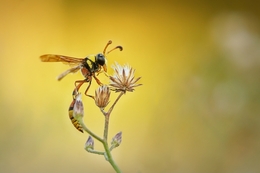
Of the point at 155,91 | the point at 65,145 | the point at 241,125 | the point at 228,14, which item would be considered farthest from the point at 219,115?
the point at 65,145

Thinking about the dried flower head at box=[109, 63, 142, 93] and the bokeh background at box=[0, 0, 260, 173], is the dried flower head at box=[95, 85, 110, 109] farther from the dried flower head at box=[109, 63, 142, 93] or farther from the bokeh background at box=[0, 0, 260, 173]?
the bokeh background at box=[0, 0, 260, 173]

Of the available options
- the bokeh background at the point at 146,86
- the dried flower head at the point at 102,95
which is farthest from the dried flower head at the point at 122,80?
the bokeh background at the point at 146,86

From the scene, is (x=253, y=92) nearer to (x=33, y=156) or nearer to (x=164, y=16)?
(x=164, y=16)

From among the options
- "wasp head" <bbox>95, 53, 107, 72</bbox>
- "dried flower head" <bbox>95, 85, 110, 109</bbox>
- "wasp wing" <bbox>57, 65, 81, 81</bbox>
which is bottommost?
Result: "dried flower head" <bbox>95, 85, 110, 109</bbox>

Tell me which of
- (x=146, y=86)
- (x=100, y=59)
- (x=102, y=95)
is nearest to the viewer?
(x=102, y=95)

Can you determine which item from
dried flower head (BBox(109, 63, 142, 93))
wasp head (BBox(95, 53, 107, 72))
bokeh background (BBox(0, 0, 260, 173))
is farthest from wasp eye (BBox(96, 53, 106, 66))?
bokeh background (BBox(0, 0, 260, 173))

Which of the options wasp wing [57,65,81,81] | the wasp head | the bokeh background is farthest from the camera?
the bokeh background

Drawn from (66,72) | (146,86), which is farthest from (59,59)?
(146,86)

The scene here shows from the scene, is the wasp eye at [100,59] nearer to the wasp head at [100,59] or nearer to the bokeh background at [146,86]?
the wasp head at [100,59]

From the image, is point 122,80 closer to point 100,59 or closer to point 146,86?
point 100,59
